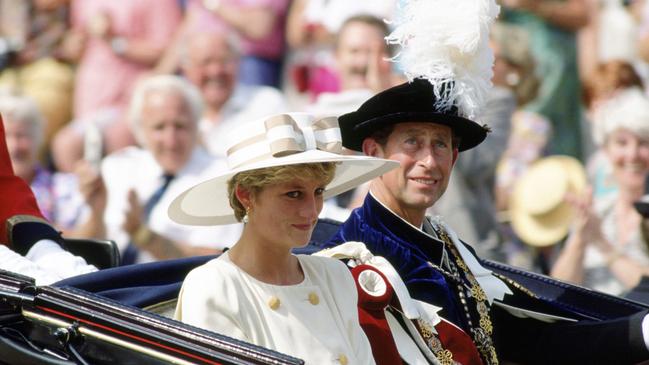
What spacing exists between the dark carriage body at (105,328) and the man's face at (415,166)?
0.69m

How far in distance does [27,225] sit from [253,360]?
1452mm

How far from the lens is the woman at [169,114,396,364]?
2994 mm

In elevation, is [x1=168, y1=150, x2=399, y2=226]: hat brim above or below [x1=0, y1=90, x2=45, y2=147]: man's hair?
below

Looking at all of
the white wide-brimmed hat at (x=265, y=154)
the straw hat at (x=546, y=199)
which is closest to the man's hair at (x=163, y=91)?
the straw hat at (x=546, y=199)

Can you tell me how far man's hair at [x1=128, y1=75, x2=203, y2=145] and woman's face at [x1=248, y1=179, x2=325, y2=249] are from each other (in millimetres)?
4055

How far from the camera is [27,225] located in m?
4.00

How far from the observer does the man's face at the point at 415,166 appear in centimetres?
379

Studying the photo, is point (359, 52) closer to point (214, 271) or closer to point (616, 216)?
point (616, 216)

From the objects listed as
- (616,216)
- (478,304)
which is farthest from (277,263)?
(616,216)

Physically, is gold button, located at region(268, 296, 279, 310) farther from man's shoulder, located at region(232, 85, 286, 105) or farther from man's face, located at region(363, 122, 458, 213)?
man's shoulder, located at region(232, 85, 286, 105)

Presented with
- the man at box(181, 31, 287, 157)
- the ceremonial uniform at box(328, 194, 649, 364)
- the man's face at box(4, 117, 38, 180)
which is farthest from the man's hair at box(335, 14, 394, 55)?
the ceremonial uniform at box(328, 194, 649, 364)

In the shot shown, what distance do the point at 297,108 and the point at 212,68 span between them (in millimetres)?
543

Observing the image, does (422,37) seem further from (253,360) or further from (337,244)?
(253,360)

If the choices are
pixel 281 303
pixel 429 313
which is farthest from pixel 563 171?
pixel 281 303
